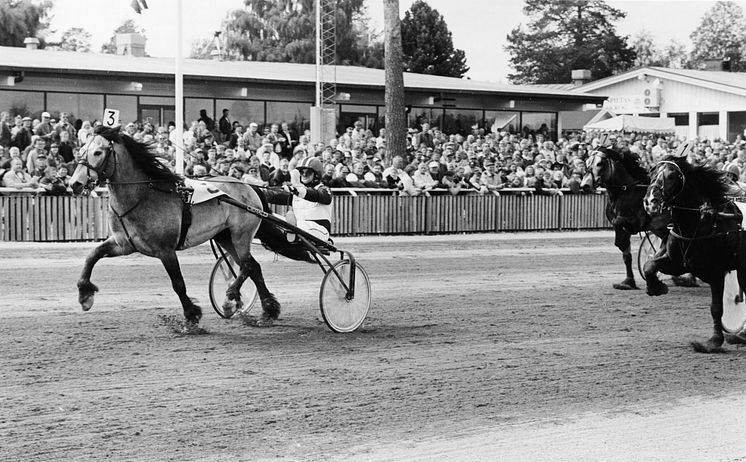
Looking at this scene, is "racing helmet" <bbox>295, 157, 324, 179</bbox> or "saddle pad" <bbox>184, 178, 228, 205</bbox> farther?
"racing helmet" <bbox>295, 157, 324, 179</bbox>

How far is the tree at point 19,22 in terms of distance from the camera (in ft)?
186

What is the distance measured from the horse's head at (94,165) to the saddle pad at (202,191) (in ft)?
2.59

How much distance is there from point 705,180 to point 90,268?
5238 mm

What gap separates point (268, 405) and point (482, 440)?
144cm

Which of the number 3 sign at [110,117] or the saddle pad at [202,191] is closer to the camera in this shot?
the saddle pad at [202,191]

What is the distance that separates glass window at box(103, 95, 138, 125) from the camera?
2525cm

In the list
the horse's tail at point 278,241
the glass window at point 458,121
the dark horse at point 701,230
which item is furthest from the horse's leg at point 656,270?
the glass window at point 458,121

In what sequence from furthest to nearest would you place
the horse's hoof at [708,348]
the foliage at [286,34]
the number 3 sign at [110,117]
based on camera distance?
the foliage at [286,34], the number 3 sign at [110,117], the horse's hoof at [708,348]

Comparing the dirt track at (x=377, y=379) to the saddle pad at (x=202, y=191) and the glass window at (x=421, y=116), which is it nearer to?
the saddle pad at (x=202, y=191)

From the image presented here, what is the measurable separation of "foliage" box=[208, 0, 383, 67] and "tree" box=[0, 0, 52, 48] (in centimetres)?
1103

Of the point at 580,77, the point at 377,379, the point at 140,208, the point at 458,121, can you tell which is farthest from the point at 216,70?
the point at 580,77

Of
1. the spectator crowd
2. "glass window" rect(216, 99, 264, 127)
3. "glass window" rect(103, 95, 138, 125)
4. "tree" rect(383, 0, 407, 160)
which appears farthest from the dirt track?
"glass window" rect(216, 99, 264, 127)

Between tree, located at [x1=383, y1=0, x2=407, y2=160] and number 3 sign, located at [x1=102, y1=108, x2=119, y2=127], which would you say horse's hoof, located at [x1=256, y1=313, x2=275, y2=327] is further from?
tree, located at [x1=383, y1=0, x2=407, y2=160]

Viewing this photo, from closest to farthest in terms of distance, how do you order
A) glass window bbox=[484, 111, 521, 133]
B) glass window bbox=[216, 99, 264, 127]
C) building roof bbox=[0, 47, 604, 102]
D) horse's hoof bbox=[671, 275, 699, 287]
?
horse's hoof bbox=[671, 275, 699, 287] < building roof bbox=[0, 47, 604, 102] < glass window bbox=[216, 99, 264, 127] < glass window bbox=[484, 111, 521, 133]
